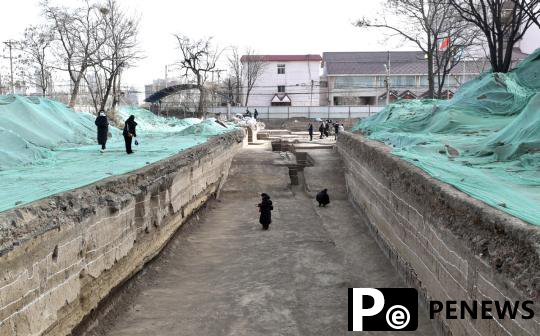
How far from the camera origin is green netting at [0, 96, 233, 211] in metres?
7.07

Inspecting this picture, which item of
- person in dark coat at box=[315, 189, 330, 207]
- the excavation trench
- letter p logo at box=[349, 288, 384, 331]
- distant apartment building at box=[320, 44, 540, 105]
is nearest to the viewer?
letter p logo at box=[349, 288, 384, 331]

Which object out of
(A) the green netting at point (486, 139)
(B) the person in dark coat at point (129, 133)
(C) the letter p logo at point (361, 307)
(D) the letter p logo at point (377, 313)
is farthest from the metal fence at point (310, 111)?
(C) the letter p logo at point (361, 307)

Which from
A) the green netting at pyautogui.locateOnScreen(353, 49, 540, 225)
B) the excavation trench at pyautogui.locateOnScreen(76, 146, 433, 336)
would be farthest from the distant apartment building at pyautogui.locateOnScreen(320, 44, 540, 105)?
the excavation trench at pyautogui.locateOnScreen(76, 146, 433, 336)

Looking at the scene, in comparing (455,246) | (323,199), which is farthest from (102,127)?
(455,246)

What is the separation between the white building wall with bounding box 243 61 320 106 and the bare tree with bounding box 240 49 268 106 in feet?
1.60

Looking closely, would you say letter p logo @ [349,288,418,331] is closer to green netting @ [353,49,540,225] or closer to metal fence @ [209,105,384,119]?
green netting @ [353,49,540,225]

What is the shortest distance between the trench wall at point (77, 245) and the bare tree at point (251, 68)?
1921 inches

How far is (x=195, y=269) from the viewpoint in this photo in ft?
29.3

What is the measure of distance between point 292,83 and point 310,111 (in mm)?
9882

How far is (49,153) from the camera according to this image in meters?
11.3

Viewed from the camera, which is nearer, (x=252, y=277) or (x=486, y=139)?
(x=252, y=277)

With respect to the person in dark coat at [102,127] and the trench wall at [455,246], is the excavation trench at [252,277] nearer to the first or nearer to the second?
the trench wall at [455,246]

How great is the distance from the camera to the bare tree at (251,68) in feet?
189

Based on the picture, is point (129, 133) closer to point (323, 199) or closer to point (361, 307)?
point (323, 199)
